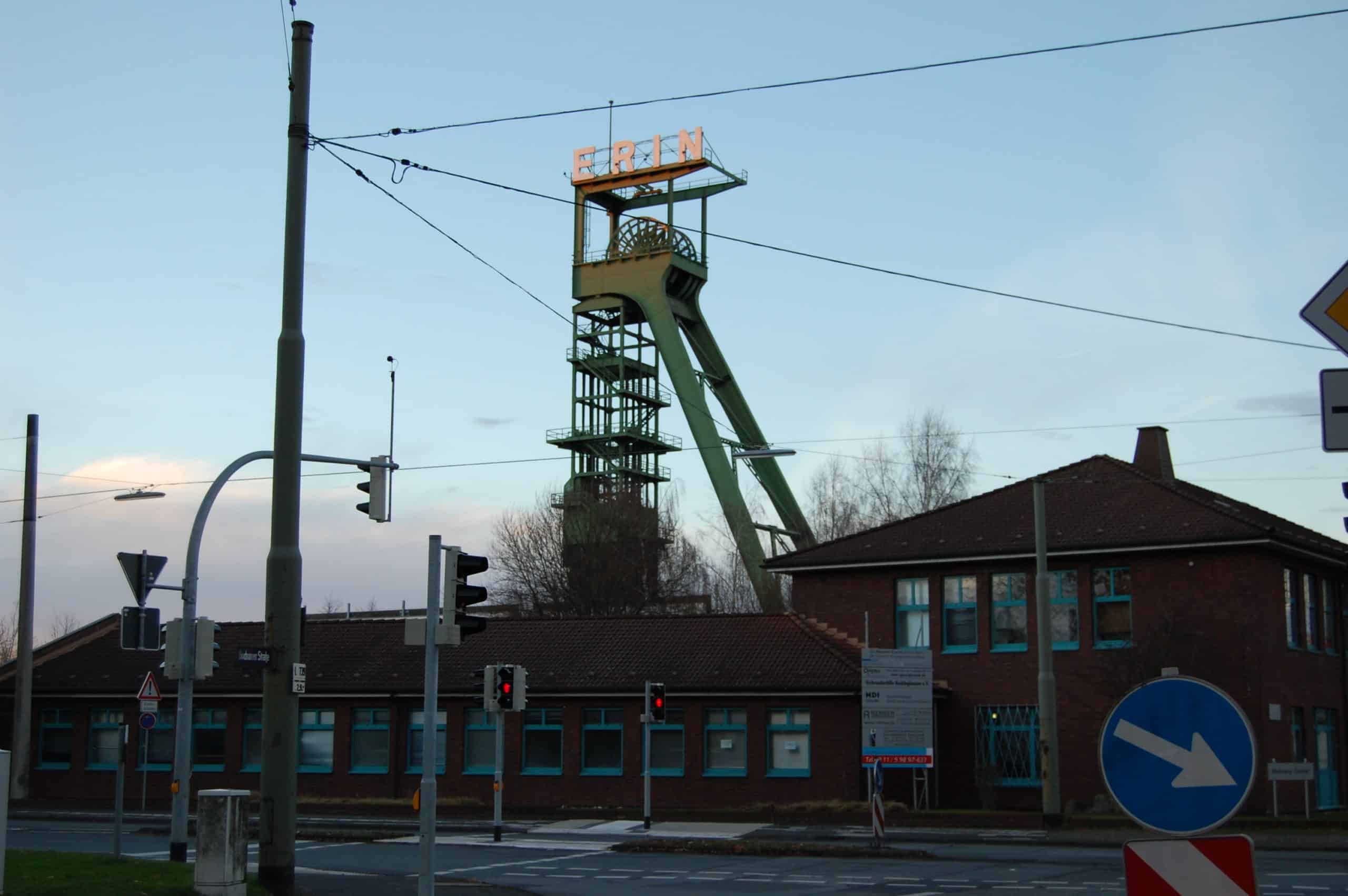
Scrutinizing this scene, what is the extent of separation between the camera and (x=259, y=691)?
143ft

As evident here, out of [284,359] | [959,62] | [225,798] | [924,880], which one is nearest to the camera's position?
[284,359]

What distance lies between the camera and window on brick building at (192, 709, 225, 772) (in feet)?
145

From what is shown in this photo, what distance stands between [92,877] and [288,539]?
17.9 ft

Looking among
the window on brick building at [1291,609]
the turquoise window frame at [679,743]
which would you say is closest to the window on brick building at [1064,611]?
the window on brick building at [1291,609]

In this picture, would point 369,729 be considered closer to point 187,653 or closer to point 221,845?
point 187,653

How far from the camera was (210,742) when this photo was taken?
4431 centimetres

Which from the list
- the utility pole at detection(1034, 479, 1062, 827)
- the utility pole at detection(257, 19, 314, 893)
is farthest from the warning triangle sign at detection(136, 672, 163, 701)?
the utility pole at detection(1034, 479, 1062, 827)

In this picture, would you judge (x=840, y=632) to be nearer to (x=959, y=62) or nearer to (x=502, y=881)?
(x=502, y=881)

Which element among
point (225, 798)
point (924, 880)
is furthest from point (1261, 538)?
point (225, 798)

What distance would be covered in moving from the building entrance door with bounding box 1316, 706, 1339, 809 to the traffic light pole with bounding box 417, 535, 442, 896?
97.9ft

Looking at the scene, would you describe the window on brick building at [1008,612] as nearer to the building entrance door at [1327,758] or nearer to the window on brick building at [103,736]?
the building entrance door at [1327,758]

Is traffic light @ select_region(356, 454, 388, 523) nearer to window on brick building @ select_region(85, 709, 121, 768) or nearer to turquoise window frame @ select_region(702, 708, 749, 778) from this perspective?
turquoise window frame @ select_region(702, 708, 749, 778)

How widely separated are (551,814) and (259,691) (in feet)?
35.8

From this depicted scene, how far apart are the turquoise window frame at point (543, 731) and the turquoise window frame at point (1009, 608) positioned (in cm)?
1192
